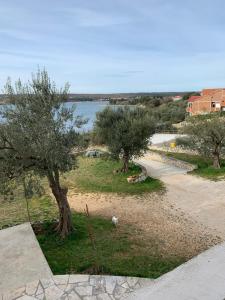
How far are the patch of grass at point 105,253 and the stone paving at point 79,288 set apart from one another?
0.61 m

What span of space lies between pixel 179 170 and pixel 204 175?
306 centimetres

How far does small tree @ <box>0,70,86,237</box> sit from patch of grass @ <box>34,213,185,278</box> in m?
0.95

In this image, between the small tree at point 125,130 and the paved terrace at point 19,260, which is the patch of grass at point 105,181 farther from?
the paved terrace at point 19,260

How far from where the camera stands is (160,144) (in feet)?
138

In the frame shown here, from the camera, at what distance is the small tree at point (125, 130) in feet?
81.1

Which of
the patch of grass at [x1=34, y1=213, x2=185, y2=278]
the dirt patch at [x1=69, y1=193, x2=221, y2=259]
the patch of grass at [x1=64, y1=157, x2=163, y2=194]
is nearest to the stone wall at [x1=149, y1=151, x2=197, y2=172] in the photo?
the patch of grass at [x1=64, y1=157, x2=163, y2=194]

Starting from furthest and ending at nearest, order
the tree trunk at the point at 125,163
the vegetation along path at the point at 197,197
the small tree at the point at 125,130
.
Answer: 1. the tree trunk at the point at 125,163
2. the small tree at the point at 125,130
3. the vegetation along path at the point at 197,197

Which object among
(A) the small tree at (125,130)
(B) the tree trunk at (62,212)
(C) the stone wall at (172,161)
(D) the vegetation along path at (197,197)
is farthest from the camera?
(C) the stone wall at (172,161)

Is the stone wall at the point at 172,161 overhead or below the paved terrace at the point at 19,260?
below

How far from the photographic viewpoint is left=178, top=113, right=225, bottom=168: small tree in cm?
2640

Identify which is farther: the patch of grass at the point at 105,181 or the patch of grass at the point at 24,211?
the patch of grass at the point at 105,181

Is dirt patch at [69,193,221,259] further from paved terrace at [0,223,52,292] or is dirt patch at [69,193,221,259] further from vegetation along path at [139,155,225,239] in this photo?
paved terrace at [0,223,52,292]

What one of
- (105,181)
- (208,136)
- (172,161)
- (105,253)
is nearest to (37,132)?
(105,253)

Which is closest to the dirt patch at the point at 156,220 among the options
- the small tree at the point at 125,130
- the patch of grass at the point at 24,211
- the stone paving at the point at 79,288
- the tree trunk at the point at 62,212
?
the patch of grass at the point at 24,211
